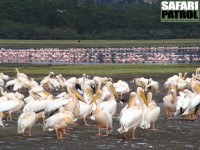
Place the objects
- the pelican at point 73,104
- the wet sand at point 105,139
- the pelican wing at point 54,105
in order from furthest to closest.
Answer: the pelican at point 73,104 < the pelican wing at point 54,105 < the wet sand at point 105,139

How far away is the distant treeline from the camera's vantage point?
123062 mm

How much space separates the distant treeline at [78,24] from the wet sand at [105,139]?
104989mm

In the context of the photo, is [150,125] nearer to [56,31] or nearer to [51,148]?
[51,148]

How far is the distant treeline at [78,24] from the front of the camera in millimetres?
123062

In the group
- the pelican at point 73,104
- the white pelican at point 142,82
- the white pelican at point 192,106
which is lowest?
the white pelican at point 142,82

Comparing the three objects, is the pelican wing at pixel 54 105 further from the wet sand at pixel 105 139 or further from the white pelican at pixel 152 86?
the white pelican at pixel 152 86

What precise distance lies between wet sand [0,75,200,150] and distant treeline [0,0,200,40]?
105 metres

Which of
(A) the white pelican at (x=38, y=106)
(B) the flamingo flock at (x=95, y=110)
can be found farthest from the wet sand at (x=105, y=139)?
(A) the white pelican at (x=38, y=106)

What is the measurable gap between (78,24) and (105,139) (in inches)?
4649

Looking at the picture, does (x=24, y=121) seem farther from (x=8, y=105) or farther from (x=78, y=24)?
(x=78, y=24)

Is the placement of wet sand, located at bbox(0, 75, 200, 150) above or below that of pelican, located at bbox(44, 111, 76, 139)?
below

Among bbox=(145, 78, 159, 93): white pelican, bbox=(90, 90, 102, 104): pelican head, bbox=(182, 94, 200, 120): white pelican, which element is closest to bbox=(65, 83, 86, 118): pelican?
bbox=(90, 90, 102, 104): pelican head

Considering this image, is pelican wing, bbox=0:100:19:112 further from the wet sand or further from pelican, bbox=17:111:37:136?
pelican, bbox=17:111:37:136

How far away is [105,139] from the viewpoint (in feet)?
46.1
